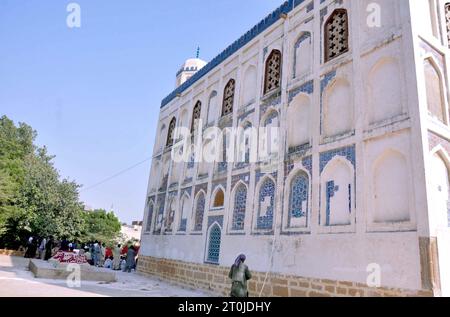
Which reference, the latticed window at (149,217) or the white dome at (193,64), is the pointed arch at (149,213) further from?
the white dome at (193,64)

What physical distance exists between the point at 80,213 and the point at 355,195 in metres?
20.5

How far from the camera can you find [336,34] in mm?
8148

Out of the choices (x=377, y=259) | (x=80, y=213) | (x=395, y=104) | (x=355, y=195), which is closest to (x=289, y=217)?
(x=355, y=195)

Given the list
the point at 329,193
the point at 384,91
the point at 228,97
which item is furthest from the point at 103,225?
the point at 384,91

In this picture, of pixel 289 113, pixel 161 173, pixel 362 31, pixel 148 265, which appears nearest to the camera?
pixel 362 31

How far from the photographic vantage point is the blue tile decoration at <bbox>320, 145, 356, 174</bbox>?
6.73 metres

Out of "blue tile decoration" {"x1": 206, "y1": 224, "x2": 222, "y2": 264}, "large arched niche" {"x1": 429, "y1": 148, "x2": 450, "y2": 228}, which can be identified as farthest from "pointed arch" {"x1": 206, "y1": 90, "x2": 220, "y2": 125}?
"large arched niche" {"x1": 429, "y1": 148, "x2": 450, "y2": 228}

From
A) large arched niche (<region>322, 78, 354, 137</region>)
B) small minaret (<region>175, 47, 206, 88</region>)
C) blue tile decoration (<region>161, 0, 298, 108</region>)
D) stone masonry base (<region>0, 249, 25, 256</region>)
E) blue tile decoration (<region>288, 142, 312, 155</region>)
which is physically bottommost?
stone masonry base (<region>0, 249, 25, 256</region>)

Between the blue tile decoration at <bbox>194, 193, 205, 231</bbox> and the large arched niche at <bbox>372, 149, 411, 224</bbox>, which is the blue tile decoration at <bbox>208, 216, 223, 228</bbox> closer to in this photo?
the blue tile decoration at <bbox>194, 193, 205, 231</bbox>

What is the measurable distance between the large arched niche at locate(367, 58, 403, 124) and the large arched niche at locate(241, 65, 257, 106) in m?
4.00

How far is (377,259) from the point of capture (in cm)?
578

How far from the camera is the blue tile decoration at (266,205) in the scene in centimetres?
835

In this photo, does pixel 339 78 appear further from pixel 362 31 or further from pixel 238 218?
Result: pixel 238 218

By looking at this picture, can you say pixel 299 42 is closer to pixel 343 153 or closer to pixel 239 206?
pixel 343 153
